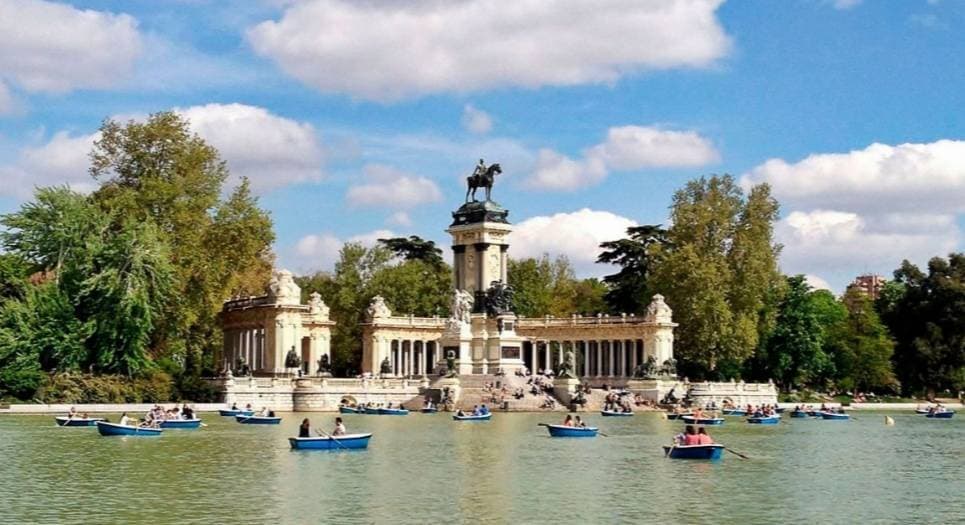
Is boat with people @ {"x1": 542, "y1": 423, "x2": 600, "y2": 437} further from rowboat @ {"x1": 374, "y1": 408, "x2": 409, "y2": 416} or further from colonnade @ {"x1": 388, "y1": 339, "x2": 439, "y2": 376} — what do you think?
colonnade @ {"x1": 388, "y1": 339, "x2": 439, "y2": 376}

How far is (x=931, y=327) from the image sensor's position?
10731 cm

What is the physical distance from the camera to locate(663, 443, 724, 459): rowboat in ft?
133

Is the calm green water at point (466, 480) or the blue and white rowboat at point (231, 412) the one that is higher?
the blue and white rowboat at point (231, 412)

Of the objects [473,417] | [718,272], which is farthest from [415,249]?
[473,417]

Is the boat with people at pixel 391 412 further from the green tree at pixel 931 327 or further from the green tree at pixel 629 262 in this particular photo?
the green tree at pixel 931 327

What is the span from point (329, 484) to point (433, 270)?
79858 millimetres

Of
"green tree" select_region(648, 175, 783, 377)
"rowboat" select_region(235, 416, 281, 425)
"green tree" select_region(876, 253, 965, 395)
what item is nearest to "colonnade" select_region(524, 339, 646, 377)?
"green tree" select_region(648, 175, 783, 377)

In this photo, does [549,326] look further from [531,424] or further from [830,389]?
[531,424]

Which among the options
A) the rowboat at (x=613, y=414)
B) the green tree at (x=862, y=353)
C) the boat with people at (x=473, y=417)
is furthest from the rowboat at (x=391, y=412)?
the green tree at (x=862, y=353)

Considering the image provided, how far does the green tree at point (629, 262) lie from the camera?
4141 inches

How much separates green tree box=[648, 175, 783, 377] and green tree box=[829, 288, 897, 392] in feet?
36.4

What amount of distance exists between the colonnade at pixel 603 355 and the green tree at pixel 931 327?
26.4 metres

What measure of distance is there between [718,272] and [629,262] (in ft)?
57.3

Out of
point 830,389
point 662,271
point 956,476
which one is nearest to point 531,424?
point 956,476
